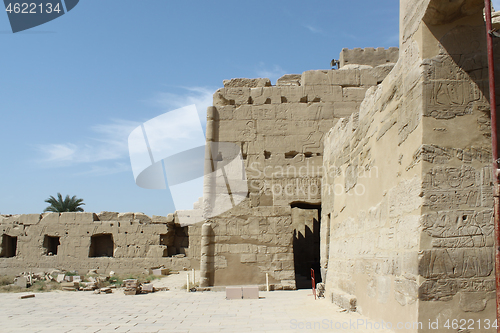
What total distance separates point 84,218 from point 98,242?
110 centimetres

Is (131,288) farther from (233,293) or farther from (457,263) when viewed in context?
(457,263)

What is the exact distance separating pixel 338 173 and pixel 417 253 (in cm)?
404

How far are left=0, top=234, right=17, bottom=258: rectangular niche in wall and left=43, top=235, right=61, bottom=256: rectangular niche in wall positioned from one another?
5.64ft

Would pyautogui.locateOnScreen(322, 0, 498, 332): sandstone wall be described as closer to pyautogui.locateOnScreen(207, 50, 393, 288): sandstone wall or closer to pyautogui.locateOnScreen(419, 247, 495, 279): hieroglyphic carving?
pyautogui.locateOnScreen(419, 247, 495, 279): hieroglyphic carving

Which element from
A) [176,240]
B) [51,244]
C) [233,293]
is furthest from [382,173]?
[51,244]

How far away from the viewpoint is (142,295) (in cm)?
952

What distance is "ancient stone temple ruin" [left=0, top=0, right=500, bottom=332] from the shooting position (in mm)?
3699

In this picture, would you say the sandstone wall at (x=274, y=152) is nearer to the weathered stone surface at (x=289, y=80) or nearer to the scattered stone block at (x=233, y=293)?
the weathered stone surface at (x=289, y=80)

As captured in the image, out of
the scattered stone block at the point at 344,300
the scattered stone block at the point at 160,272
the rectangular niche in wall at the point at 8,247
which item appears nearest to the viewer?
the scattered stone block at the point at 344,300

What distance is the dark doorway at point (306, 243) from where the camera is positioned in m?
14.0

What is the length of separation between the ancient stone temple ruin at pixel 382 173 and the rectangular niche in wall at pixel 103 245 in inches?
302

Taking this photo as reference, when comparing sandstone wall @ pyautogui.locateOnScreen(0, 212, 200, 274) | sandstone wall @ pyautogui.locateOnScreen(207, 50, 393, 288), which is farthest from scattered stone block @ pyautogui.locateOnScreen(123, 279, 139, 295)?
sandstone wall @ pyautogui.locateOnScreen(0, 212, 200, 274)

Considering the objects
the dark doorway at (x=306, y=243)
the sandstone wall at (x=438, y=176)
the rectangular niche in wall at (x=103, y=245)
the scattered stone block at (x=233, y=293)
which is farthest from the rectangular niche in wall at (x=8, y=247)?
the sandstone wall at (x=438, y=176)

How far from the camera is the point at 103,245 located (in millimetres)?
16375
